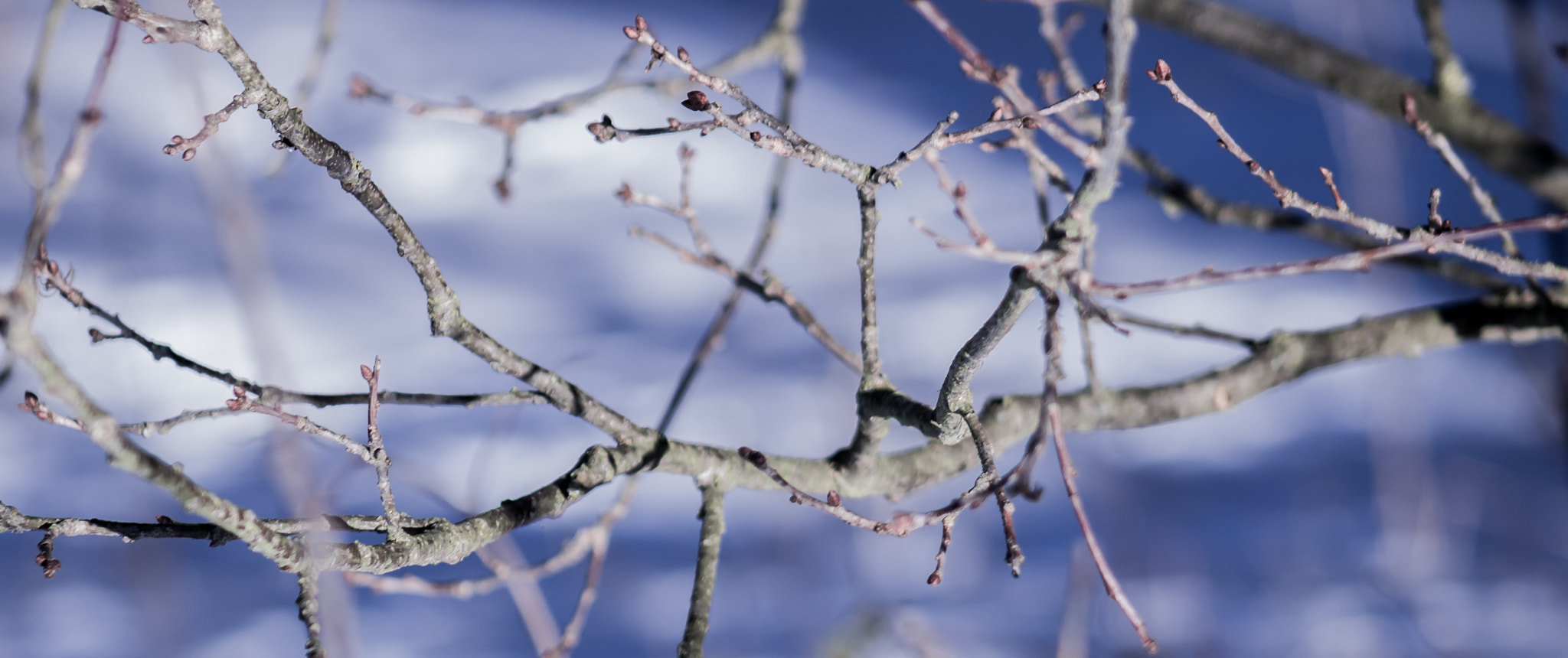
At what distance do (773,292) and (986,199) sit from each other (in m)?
0.86

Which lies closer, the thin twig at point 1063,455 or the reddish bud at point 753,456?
the thin twig at point 1063,455

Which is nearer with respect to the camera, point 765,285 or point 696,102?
point 696,102

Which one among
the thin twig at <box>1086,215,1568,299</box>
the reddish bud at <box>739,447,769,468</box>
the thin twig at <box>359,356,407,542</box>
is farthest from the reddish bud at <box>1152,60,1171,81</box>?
the thin twig at <box>359,356,407,542</box>

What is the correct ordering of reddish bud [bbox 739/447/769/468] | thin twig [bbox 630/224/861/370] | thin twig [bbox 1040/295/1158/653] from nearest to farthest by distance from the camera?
thin twig [bbox 1040/295/1158/653], reddish bud [bbox 739/447/769/468], thin twig [bbox 630/224/861/370]

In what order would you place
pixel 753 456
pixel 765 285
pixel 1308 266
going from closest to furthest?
pixel 1308 266 < pixel 753 456 < pixel 765 285

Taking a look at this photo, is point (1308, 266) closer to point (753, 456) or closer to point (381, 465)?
point (753, 456)

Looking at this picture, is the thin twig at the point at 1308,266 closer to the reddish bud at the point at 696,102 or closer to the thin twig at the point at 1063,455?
the thin twig at the point at 1063,455

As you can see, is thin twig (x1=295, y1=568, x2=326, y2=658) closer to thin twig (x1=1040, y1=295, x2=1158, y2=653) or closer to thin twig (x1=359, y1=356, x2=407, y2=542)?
thin twig (x1=359, y1=356, x2=407, y2=542)

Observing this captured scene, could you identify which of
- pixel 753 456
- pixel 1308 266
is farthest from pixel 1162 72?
pixel 753 456

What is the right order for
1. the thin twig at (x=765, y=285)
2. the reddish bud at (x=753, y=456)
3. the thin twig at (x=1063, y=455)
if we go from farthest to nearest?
1. the thin twig at (x=765, y=285)
2. the reddish bud at (x=753, y=456)
3. the thin twig at (x=1063, y=455)

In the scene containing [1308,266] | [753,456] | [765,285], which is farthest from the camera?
[765,285]

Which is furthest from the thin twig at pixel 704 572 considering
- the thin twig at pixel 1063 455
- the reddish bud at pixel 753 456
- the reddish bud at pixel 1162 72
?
the reddish bud at pixel 1162 72

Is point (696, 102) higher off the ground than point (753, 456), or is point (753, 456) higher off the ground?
point (696, 102)

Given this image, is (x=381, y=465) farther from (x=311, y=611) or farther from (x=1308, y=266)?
(x=1308, y=266)
